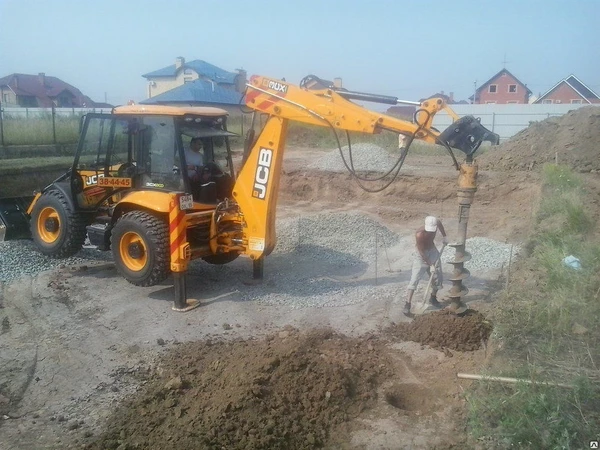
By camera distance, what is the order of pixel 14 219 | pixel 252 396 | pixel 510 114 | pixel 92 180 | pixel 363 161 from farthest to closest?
pixel 510 114 < pixel 363 161 < pixel 14 219 < pixel 92 180 < pixel 252 396

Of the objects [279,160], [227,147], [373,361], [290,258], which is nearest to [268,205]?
[279,160]

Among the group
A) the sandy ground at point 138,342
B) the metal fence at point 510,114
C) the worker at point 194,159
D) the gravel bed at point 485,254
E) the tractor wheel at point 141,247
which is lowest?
the sandy ground at point 138,342

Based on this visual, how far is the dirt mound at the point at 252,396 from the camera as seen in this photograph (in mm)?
4391

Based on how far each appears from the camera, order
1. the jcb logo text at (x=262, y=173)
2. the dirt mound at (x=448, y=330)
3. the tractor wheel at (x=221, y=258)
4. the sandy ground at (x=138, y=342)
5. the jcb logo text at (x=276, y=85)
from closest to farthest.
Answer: the sandy ground at (x=138, y=342), the dirt mound at (x=448, y=330), the jcb logo text at (x=276, y=85), the jcb logo text at (x=262, y=173), the tractor wheel at (x=221, y=258)

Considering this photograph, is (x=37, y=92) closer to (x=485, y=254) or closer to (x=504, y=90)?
(x=504, y=90)

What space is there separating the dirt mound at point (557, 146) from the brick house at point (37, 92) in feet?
130

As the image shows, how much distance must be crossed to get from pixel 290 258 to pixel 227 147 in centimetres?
223

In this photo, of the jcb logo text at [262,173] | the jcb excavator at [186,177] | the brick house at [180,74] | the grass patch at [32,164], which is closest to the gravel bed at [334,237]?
the jcb excavator at [186,177]

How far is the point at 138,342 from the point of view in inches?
259

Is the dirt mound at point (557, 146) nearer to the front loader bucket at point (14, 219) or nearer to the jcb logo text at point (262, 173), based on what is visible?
the jcb logo text at point (262, 173)

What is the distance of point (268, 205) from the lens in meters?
7.90

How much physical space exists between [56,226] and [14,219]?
4.25 ft

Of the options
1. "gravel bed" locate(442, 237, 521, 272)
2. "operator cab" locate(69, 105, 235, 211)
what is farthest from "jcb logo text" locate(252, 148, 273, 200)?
"gravel bed" locate(442, 237, 521, 272)

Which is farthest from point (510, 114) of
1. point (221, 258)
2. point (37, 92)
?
point (37, 92)
